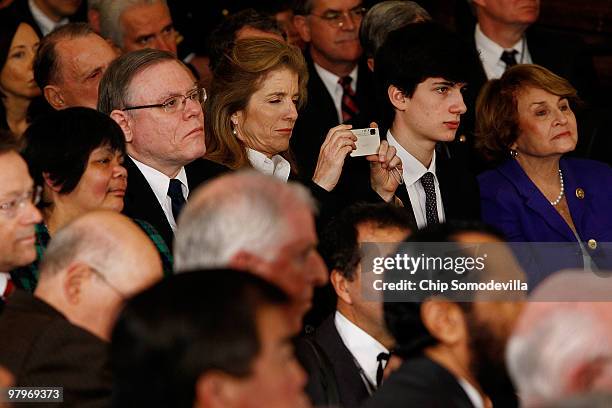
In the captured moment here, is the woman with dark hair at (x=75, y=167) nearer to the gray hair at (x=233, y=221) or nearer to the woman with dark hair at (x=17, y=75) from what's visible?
the gray hair at (x=233, y=221)

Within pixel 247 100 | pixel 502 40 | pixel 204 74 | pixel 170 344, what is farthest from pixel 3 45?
pixel 170 344

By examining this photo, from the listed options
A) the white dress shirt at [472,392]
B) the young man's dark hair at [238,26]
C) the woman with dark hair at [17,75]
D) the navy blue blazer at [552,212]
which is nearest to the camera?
the white dress shirt at [472,392]

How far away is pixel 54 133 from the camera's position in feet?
10.5

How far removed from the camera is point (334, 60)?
→ 5.20 meters

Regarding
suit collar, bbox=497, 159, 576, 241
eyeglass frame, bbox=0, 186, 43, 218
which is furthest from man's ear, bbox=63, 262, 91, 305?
suit collar, bbox=497, 159, 576, 241

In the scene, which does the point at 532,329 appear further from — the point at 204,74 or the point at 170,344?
the point at 204,74

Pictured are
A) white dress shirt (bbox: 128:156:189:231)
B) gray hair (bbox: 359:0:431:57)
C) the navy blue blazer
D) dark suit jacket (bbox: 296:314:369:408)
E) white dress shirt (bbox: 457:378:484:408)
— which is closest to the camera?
white dress shirt (bbox: 457:378:484:408)

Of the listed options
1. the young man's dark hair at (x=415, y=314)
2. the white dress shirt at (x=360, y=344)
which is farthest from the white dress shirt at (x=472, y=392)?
the white dress shirt at (x=360, y=344)

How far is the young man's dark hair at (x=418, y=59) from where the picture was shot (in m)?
4.11

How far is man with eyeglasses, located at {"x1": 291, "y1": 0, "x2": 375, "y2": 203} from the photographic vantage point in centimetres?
495

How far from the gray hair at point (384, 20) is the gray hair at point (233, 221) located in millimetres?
2587

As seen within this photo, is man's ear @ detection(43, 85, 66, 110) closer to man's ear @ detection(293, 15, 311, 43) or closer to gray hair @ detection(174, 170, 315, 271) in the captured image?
man's ear @ detection(293, 15, 311, 43)

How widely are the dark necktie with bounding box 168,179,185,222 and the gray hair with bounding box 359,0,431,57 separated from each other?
4.92ft

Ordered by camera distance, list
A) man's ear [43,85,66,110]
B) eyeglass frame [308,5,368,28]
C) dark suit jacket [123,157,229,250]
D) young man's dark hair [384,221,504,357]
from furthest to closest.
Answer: eyeglass frame [308,5,368,28], man's ear [43,85,66,110], dark suit jacket [123,157,229,250], young man's dark hair [384,221,504,357]
